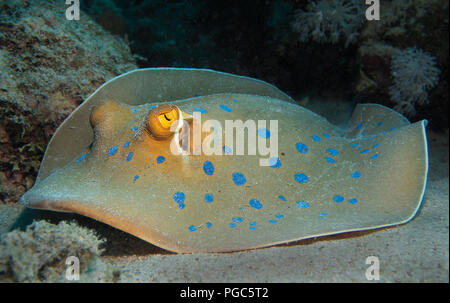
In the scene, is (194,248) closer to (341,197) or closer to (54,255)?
(54,255)

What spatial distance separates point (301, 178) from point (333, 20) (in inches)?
182

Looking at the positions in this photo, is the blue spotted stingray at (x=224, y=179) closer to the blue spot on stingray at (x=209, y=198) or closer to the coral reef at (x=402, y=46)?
the blue spot on stingray at (x=209, y=198)

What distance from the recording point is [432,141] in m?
6.47

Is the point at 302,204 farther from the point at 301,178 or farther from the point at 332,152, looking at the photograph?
the point at 332,152

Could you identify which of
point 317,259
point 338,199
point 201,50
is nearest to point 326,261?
point 317,259

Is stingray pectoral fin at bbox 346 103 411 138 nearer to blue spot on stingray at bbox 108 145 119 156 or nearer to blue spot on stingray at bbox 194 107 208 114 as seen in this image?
blue spot on stingray at bbox 194 107 208 114

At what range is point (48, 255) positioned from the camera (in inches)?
84.0

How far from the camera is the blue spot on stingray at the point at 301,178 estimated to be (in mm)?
2994

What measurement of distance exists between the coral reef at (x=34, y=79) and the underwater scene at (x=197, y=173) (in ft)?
0.06

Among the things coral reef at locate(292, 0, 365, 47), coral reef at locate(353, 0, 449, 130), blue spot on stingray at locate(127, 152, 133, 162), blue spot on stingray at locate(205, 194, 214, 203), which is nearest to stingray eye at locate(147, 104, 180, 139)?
blue spot on stingray at locate(127, 152, 133, 162)

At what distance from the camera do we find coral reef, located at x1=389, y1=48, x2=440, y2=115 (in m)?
5.61

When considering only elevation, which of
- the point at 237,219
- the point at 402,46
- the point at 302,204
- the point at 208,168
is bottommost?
the point at 237,219

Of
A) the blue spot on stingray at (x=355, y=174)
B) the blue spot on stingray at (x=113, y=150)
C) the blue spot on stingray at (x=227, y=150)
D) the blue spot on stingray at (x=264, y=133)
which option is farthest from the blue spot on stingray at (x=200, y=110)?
the blue spot on stingray at (x=355, y=174)

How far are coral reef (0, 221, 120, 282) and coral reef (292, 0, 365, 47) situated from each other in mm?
6032
